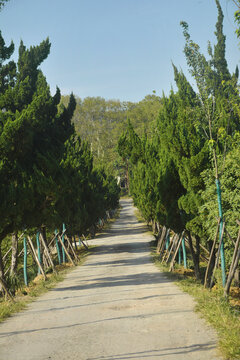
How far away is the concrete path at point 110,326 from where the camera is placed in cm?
561

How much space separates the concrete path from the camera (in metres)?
5.61

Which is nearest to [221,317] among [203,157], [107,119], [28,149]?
[203,157]

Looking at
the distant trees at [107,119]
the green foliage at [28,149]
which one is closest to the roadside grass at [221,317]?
the green foliage at [28,149]

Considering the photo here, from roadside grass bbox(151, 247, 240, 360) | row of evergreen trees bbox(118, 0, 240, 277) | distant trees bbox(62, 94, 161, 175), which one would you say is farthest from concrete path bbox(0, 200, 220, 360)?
distant trees bbox(62, 94, 161, 175)

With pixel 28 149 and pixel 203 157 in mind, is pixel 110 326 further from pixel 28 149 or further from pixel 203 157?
pixel 203 157

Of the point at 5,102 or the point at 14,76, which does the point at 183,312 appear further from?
the point at 14,76

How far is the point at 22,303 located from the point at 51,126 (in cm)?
843

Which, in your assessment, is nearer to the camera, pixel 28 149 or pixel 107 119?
pixel 28 149

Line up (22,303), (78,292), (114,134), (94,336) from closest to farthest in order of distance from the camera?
(94,336) → (22,303) → (78,292) → (114,134)

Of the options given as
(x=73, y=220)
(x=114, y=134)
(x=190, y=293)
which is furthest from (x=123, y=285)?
(x=114, y=134)

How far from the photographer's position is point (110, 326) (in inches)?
278

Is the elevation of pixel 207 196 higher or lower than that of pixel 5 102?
lower

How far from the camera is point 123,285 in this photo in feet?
39.4

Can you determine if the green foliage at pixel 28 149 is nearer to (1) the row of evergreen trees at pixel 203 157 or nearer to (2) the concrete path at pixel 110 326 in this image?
(2) the concrete path at pixel 110 326
